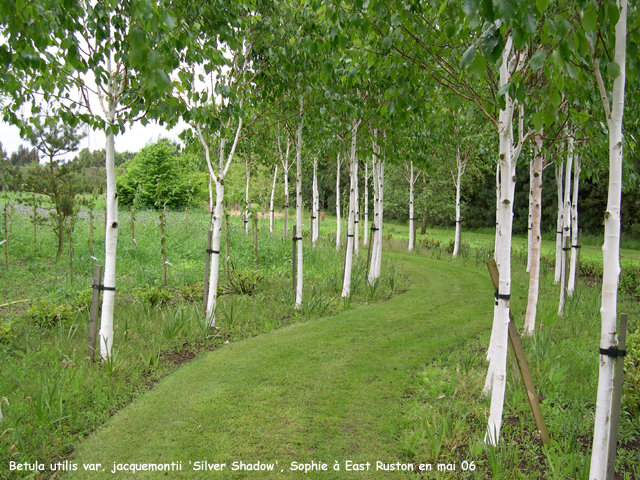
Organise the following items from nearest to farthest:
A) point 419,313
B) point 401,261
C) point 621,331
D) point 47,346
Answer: point 621,331
point 47,346
point 419,313
point 401,261

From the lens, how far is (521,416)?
13.8 feet

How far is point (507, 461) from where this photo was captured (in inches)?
138

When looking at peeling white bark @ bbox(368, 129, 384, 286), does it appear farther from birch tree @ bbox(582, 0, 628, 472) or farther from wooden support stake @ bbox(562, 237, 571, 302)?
birch tree @ bbox(582, 0, 628, 472)

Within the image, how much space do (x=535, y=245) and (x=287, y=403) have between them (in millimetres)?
4716

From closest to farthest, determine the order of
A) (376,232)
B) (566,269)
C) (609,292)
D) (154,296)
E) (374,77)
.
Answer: (609,292) → (374,77) → (154,296) → (566,269) → (376,232)

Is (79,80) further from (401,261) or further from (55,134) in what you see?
(401,261)

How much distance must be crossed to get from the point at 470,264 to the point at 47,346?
13216 mm

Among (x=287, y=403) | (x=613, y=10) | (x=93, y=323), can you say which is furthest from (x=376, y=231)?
(x=613, y=10)

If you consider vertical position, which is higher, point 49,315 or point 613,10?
point 613,10

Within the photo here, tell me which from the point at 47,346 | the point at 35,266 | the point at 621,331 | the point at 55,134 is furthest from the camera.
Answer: the point at 55,134

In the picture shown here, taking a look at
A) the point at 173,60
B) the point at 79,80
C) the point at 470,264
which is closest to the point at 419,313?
the point at 173,60

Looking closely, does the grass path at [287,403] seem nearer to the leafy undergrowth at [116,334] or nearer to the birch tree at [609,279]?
the leafy undergrowth at [116,334]

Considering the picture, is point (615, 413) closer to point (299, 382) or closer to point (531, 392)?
point (531, 392)

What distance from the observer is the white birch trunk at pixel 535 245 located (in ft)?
20.8
